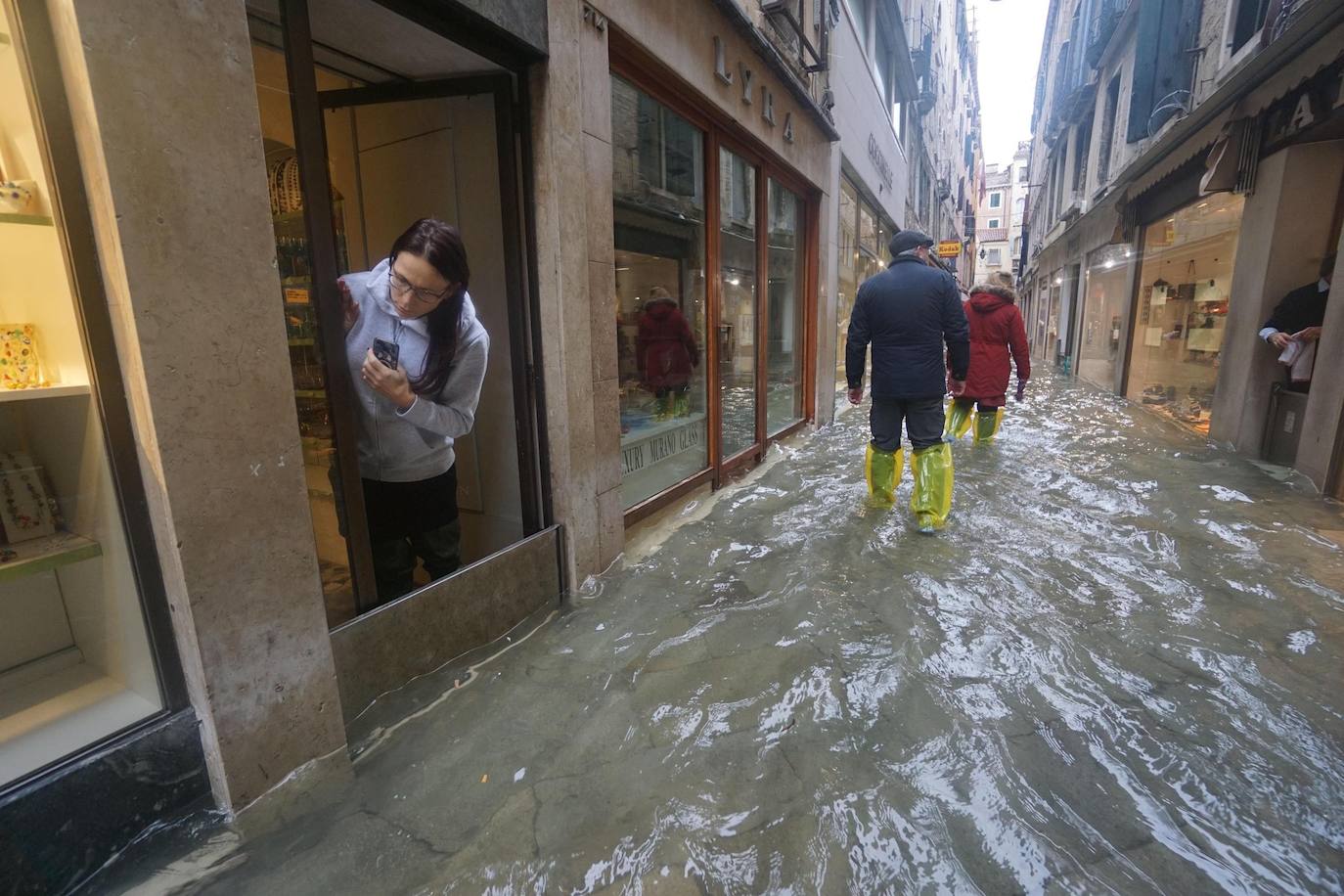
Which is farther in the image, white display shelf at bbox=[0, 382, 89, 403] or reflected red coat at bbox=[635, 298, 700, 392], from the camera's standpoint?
reflected red coat at bbox=[635, 298, 700, 392]

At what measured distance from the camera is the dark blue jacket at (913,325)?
444 cm

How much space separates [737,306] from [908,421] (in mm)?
2251

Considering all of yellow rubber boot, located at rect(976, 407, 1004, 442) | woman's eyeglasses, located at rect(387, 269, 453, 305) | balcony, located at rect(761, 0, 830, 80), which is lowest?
yellow rubber boot, located at rect(976, 407, 1004, 442)

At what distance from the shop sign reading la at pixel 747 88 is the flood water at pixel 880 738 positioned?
12.5ft

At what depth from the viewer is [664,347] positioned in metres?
5.16

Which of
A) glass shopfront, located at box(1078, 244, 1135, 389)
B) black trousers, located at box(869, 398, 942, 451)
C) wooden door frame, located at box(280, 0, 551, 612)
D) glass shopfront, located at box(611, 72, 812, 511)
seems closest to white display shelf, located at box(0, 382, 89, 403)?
wooden door frame, located at box(280, 0, 551, 612)

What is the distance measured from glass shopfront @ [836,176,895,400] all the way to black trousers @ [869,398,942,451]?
184 inches

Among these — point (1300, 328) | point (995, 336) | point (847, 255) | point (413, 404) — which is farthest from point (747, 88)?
point (847, 255)

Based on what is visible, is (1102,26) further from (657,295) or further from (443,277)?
(443,277)

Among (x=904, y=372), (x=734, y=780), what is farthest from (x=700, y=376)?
(x=734, y=780)

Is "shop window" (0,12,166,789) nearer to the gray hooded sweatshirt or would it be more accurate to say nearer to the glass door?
the gray hooded sweatshirt

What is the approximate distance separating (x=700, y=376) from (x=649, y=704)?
3.53m

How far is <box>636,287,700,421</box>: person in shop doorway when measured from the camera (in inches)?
194

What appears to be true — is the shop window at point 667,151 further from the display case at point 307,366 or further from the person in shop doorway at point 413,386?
the display case at point 307,366
